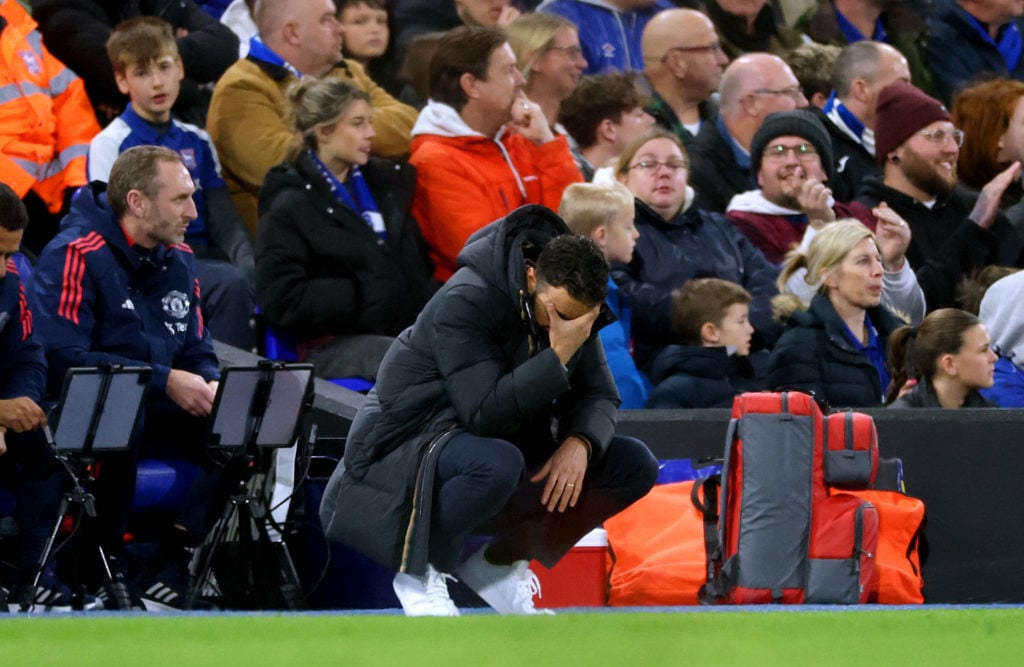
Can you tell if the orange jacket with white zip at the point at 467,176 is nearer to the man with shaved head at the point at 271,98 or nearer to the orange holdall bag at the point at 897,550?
the man with shaved head at the point at 271,98

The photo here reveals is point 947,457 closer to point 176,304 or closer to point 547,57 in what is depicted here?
point 547,57

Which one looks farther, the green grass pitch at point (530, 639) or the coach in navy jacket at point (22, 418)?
the coach in navy jacket at point (22, 418)

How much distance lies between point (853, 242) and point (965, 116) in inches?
72.5

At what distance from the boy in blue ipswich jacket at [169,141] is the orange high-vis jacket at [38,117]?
7.9 inches

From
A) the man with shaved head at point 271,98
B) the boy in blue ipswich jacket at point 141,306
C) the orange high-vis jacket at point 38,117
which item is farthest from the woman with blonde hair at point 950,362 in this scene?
the orange high-vis jacket at point 38,117

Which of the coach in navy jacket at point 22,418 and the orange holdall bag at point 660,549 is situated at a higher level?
the coach in navy jacket at point 22,418

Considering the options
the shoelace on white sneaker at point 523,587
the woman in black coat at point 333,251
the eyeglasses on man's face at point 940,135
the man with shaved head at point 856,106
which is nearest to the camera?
the shoelace on white sneaker at point 523,587

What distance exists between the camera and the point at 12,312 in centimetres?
623

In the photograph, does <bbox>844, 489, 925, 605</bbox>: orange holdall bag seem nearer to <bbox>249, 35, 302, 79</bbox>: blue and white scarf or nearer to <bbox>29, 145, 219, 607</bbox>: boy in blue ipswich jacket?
<bbox>29, 145, 219, 607</bbox>: boy in blue ipswich jacket

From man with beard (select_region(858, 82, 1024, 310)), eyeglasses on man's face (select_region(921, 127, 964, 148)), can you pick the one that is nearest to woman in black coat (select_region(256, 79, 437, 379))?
man with beard (select_region(858, 82, 1024, 310))

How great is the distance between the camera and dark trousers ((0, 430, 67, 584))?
6.10m

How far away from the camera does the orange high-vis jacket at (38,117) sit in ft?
25.5

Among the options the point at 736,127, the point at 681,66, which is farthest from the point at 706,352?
the point at 681,66

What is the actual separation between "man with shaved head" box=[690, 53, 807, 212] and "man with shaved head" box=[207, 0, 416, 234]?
140cm
